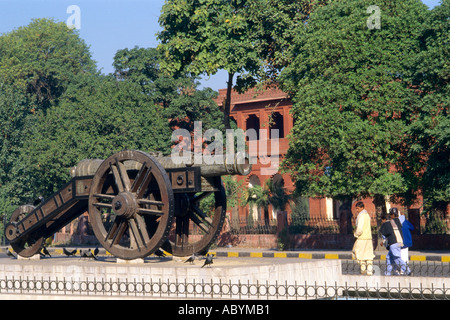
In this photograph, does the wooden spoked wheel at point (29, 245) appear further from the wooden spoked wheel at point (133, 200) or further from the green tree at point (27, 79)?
the green tree at point (27, 79)

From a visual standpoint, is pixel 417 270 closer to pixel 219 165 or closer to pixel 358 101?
pixel 219 165

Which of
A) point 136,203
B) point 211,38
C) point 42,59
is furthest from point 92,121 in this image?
point 42,59

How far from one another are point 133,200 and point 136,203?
9cm

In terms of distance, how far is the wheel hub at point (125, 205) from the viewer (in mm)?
15211

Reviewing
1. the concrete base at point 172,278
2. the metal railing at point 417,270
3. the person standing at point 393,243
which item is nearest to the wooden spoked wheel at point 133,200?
the concrete base at point 172,278

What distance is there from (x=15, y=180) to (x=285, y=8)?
54.5ft

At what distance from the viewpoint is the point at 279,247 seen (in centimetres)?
2953

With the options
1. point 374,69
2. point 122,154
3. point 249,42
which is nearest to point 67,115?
point 249,42

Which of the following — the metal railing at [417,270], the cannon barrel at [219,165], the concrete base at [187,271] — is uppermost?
the cannon barrel at [219,165]

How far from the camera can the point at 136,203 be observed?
50.4 feet
